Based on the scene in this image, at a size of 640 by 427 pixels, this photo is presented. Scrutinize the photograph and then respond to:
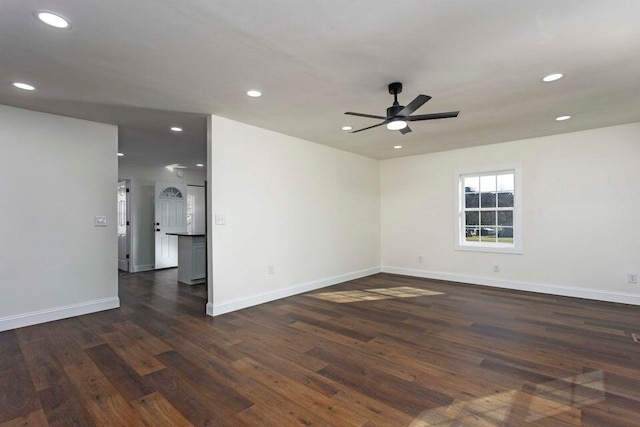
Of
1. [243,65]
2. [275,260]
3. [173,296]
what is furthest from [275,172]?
[173,296]

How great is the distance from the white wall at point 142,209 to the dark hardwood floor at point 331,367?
3.14m

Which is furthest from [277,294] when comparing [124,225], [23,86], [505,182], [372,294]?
[124,225]

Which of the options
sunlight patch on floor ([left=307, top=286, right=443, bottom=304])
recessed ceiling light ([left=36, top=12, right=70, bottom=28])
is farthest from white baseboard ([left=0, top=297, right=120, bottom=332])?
recessed ceiling light ([left=36, top=12, right=70, bottom=28])

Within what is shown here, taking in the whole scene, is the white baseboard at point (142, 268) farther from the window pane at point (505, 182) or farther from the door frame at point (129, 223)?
the window pane at point (505, 182)

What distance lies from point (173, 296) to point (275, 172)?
8.21 feet

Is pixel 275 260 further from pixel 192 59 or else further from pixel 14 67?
pixel 14 67

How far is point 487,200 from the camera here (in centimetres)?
564

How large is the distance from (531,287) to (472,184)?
198 centimetres

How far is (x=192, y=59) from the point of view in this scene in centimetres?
246

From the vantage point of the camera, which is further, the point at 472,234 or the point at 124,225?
the point at 124,225

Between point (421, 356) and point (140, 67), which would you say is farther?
point (421, 356)

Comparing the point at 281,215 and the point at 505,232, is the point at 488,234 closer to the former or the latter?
the point at 505,232

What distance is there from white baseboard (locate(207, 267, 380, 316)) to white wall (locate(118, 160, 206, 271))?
13.4 ft

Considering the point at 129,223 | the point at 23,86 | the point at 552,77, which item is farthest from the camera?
the point at 129,223
